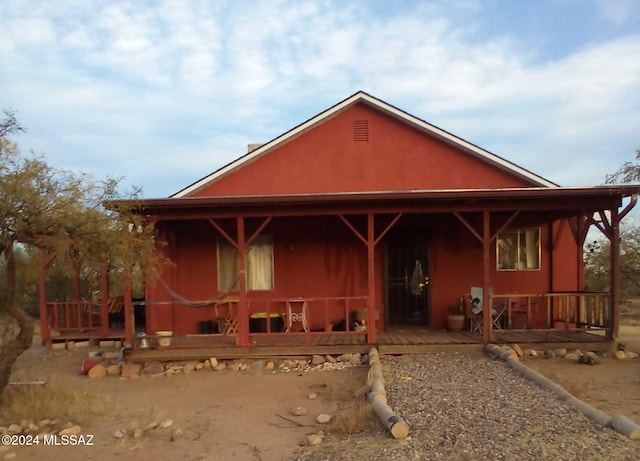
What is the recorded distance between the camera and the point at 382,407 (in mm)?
5754

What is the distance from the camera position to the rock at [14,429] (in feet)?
20.1

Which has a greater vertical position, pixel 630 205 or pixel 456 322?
pixel 630 205

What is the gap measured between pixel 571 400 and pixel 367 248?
5.96 metres

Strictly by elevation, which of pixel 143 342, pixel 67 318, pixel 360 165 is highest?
pixel 360 165

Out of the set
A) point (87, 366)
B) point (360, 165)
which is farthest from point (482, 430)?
point (360, 165)

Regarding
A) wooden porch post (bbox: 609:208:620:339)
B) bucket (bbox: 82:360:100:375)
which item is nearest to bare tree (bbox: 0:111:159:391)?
bucket (bbox: 82:360:100:375)

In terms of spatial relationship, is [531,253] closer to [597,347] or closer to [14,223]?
[597,347]

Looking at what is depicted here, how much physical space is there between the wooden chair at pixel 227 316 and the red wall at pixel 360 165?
2.65 metres

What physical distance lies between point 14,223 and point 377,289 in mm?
7630

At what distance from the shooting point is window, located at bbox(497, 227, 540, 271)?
11961 millimetres

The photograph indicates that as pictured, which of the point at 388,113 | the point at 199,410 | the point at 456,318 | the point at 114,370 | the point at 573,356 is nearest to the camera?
the point at 199,410

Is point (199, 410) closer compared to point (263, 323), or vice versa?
point (199, 410)

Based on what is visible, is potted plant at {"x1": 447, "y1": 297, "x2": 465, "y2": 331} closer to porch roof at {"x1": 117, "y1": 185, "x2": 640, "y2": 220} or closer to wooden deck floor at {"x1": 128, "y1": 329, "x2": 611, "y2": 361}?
wooden deck floor at {"x1": 128, "y1": 329, "x2": 611, "y2": 361}

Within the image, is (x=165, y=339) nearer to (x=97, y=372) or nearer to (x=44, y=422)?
(x=97, y=372)
